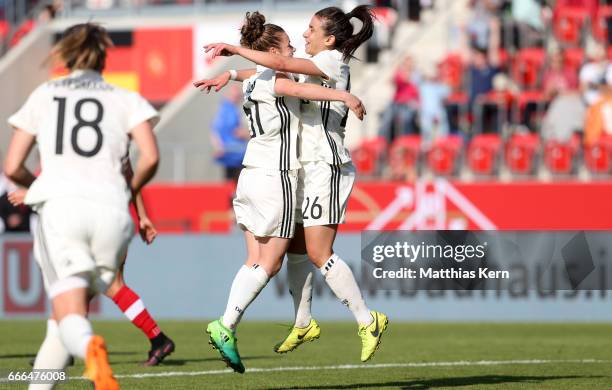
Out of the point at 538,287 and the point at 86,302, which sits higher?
the point at 86,302

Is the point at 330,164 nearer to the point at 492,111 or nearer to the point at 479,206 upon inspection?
the point at 479,206

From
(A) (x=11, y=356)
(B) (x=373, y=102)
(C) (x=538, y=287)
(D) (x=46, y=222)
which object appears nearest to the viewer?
(D) (x=46, y=222)

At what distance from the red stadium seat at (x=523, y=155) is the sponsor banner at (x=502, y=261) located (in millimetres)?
2558

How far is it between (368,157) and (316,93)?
12109mm

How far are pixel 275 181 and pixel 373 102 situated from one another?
14.0 m

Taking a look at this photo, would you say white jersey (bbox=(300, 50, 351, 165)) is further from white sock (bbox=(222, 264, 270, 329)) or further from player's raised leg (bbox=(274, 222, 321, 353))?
white sock (bbox=(222, 264, 270, 329))

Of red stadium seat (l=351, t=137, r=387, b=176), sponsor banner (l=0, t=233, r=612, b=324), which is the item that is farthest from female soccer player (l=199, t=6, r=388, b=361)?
red stadium seat (l=351, t=137, r=387, b=176)

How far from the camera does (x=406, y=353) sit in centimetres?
1085

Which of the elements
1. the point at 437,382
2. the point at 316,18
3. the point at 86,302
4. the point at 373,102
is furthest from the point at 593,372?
the point at 373,102

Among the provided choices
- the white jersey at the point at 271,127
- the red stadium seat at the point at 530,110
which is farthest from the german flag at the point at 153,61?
the white jersey at the point at 271,127

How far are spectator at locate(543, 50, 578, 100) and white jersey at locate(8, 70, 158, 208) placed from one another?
13.8m

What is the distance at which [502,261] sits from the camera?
48.7ft

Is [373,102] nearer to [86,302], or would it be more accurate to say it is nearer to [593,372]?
[593,372]

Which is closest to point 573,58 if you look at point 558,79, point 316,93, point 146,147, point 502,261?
point 558,79
